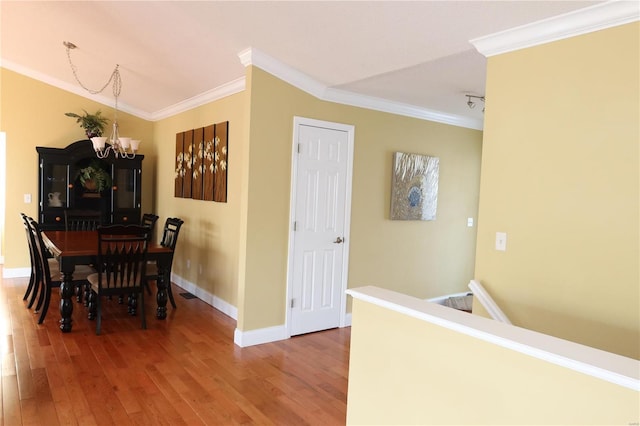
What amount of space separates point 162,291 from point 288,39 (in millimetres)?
2810

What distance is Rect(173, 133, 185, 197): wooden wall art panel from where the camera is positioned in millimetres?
5672

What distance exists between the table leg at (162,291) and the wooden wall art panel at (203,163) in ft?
3.15

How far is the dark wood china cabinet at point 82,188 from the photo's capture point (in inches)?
226

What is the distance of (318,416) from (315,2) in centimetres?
263

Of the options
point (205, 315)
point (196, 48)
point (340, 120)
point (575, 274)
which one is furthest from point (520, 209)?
point (205, 315)

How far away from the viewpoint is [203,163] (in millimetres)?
5109

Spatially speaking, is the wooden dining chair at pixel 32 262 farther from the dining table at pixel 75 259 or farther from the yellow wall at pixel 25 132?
the yellow wall at pixel 25 132

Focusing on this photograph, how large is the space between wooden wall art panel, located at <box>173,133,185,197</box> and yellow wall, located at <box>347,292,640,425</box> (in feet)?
14.1

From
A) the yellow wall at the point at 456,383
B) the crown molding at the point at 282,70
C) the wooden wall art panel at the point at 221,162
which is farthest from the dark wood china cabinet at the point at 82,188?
the yellow wall at the point at 456,383

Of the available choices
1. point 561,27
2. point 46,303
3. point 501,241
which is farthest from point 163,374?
point 561,27

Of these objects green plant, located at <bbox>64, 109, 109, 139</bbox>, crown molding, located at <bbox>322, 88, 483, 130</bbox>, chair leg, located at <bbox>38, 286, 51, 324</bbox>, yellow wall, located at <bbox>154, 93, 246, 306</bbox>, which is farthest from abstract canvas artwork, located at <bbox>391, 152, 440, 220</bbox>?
green plant, located at <bbox>64, 109, 109, 139</bbox>

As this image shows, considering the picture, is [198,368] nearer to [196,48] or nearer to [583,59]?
[196,48]

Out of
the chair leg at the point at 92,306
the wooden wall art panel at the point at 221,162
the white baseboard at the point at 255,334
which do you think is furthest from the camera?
the wooden wall art panel at the point at 221,162

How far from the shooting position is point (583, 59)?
2.35 meters
